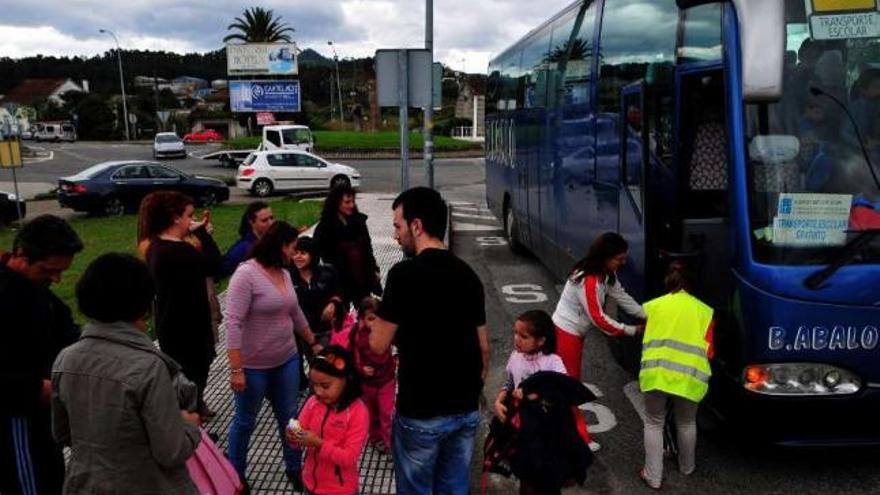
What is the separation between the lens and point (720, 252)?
479 centimetres

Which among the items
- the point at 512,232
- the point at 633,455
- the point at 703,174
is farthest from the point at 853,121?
the point at 512,232

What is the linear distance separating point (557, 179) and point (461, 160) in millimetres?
34335

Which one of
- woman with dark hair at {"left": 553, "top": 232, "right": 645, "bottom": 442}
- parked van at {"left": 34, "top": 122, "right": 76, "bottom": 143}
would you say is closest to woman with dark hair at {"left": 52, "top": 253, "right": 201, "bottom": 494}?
woman with dark hair at {"left": 553, "top": 232, "right": 645, "bottom": 442}

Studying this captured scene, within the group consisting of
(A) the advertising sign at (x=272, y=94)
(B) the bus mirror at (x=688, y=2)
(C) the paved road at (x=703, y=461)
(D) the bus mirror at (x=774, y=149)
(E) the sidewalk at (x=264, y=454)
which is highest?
(A) the advertising sign at (x=272, y=94)

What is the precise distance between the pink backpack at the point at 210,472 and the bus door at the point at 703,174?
3224 mm

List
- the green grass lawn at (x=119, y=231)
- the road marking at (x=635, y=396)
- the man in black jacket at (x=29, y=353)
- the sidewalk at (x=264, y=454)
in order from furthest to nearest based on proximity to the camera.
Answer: the green grass lawn at (x=119, y=231) < the road marking at (x=635, y=396) < the sidewalk at (x=264, y=454) < the man in black jacket at (x=29, y=353)

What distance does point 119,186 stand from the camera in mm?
19109

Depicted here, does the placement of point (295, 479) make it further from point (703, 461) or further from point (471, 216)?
point (471, 216)

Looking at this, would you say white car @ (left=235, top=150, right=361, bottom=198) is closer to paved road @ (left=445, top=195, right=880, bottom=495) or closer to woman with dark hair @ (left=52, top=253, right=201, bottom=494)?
paved road @ (left=445, top=195, right=880, bottom=495)

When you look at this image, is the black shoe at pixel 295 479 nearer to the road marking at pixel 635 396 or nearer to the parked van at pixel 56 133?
the road marking at pixel 635 396

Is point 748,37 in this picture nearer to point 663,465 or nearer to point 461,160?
point 663,465

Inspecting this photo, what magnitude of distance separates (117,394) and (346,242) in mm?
3816

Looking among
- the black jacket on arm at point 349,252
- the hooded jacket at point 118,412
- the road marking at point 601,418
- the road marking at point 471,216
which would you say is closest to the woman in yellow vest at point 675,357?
the road marking at point 601,418

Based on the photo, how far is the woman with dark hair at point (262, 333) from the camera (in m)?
4.11
